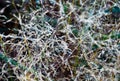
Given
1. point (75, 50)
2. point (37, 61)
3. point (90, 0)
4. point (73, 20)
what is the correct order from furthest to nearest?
point (90, 0) < point (73, 20) < point (75, 50) < point (37, 61)

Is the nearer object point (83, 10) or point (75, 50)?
point (75, 50)

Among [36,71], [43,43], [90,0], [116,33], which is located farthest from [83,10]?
[36,71]

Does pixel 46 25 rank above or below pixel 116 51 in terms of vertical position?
above

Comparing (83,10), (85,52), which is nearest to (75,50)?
(85,52)

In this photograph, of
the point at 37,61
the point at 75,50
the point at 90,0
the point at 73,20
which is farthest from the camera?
the point at 90,0

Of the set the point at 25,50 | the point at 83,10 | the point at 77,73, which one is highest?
the point at 83,10

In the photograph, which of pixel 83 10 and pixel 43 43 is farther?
pixel 83 10

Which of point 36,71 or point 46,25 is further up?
point 46,25

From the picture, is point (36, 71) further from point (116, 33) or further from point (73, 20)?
point (116, 33)

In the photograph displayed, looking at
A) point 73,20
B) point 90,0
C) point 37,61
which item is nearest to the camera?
point 37,61

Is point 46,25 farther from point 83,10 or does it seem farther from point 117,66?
point 117,66
